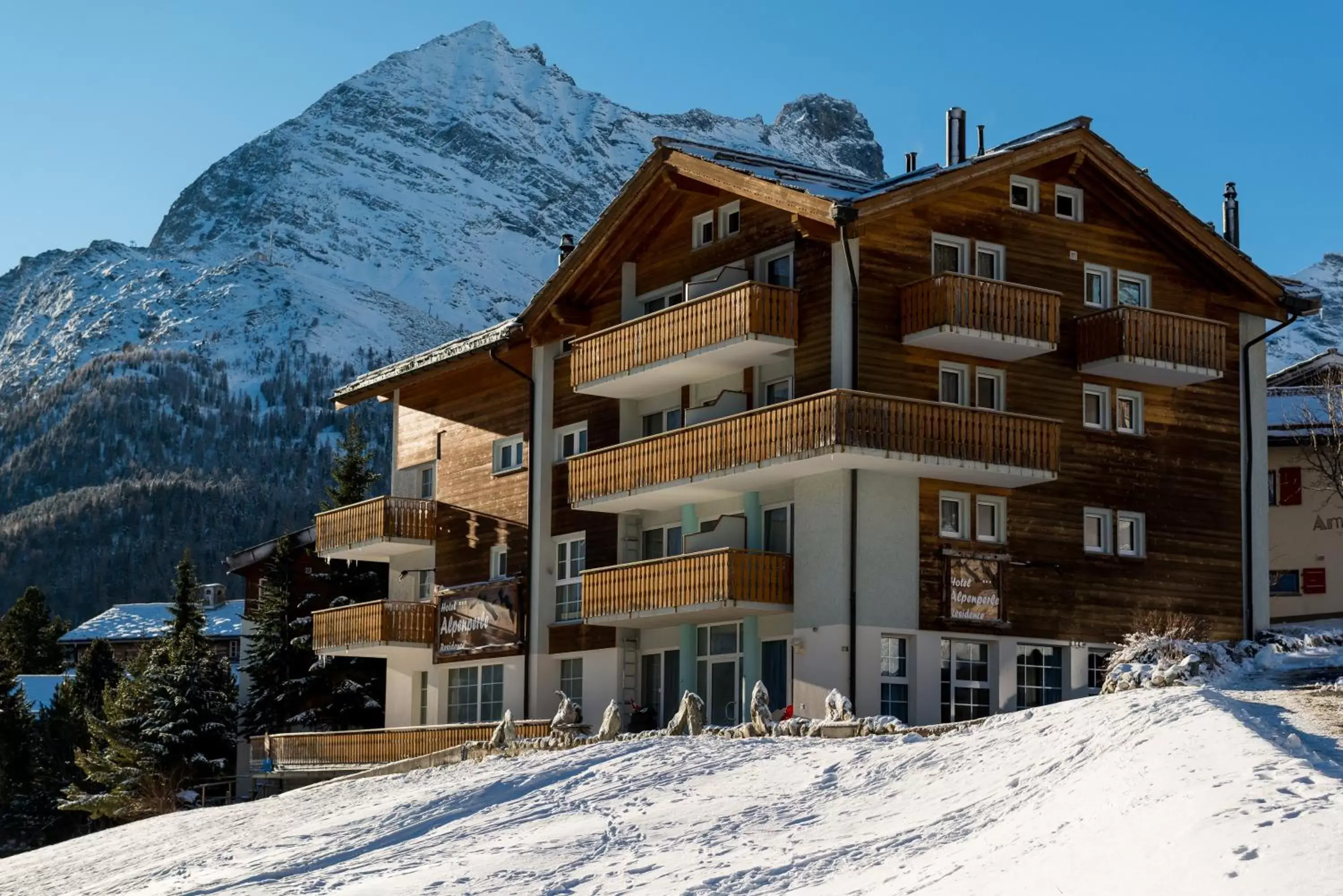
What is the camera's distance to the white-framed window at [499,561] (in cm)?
4681

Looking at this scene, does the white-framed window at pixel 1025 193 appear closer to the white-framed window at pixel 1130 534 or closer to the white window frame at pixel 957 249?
the white window frame at pixel 957 249

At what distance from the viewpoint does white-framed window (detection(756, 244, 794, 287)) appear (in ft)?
128

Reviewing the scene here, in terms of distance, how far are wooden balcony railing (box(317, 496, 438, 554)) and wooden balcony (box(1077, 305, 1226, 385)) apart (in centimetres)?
1745

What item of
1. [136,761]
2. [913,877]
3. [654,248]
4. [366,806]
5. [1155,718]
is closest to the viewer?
[913,877]

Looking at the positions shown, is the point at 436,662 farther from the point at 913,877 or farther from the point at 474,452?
the point at 913,877

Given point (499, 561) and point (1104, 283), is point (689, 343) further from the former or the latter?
point (499, 561)

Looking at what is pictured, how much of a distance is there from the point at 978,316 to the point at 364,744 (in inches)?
758

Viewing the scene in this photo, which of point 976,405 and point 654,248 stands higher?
point 654,248

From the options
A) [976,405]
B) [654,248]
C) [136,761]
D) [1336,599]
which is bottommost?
[136,761]

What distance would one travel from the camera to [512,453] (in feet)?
155

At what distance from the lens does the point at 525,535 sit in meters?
45.8

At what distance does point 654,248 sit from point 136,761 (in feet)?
80.2

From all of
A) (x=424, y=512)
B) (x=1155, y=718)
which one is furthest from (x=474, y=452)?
(x=1155, y=718)

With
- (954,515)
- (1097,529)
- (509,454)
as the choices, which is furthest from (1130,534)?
(509,454)
